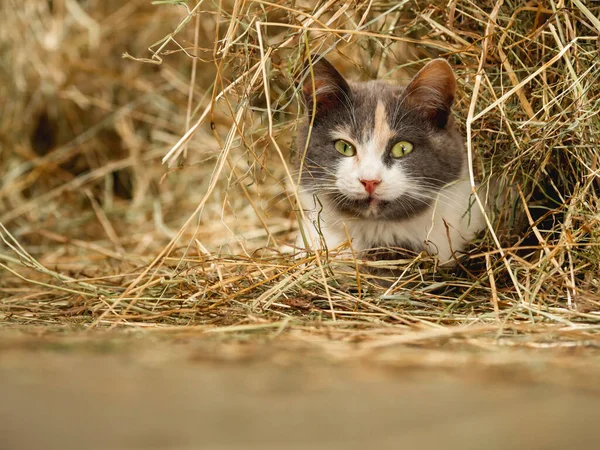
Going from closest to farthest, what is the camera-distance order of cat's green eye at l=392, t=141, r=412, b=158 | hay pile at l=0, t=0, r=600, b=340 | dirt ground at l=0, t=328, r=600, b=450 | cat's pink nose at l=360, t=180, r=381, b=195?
1. dirt ground at l=0, t=328, r=600, b=450
2. hay pile at l=0, t=0, r=600, b=340
3. cat's pink nose at l=360, t=180, r=381, b=195
4. cat's green eye at l=392, t=141, r=412, b=158

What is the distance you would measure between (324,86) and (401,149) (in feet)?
0.88

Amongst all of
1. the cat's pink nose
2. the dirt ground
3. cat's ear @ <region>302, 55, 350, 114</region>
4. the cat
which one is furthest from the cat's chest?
the dirt ground

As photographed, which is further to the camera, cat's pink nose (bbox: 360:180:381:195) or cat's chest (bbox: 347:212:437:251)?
cat's chest (bbox: 347:212:437:251)

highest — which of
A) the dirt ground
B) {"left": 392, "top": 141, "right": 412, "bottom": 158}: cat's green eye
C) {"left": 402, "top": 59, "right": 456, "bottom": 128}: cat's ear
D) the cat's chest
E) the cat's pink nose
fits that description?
{"left": 402, "top": 59, "right": 456, "bottom": 128}: cat's ear

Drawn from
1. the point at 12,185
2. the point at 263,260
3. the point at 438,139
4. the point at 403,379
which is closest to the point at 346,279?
the point at 263,260

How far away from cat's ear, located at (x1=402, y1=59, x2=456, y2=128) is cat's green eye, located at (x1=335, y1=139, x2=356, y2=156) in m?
0.19

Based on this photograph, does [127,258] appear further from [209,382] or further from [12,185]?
[209,382]

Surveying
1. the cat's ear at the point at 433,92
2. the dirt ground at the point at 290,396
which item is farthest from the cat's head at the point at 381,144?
the dirt ground at the point at 290,396

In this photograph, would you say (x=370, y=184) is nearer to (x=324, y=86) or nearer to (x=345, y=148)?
(x=345, y=148)

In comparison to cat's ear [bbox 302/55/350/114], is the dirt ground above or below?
below

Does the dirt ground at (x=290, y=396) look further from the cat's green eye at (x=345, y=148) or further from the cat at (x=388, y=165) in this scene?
the cat's green eye at (x=345, y=148)

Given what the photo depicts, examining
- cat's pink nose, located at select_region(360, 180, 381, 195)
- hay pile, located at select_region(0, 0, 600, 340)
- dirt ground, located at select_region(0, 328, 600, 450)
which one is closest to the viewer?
dirt ground, located at select_region(0, 328, 600, 450)

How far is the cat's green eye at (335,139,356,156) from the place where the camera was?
5.81 ft

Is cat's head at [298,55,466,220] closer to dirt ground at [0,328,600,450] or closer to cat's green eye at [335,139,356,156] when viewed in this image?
cat's green eye at [335,139,356,156]
